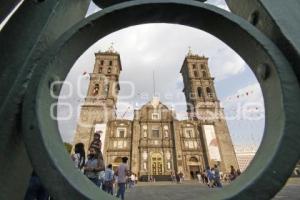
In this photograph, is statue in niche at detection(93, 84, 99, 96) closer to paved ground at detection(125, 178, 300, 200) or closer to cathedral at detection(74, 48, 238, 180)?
cathedral at detection(74, 48, 238, 180)

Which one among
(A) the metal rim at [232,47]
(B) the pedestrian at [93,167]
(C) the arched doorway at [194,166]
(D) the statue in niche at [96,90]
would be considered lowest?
(A) the metal rim at [232,47]

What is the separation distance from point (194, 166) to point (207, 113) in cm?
820

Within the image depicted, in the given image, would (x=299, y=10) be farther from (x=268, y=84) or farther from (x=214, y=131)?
(x=214, y=131)

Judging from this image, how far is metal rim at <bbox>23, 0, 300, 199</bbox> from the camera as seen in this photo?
0.55m

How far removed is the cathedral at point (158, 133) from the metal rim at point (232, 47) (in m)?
30.4

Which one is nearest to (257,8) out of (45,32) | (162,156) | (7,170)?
(45,32)

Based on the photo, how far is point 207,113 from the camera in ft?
116

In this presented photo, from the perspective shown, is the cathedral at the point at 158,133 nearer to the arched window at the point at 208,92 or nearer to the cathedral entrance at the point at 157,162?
the cathedral entrance at the point at 157,162

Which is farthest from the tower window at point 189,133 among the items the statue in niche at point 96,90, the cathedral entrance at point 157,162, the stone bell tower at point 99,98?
the statue in niche at point 96,90

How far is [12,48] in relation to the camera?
0.76 metres

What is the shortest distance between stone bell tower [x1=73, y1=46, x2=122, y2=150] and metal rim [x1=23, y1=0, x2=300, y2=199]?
31.1m

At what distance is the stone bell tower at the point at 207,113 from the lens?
31500mm

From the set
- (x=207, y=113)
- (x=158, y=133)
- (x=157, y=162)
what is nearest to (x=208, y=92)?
(x=207, y=113)

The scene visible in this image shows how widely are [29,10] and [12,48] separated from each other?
162 millimetres
